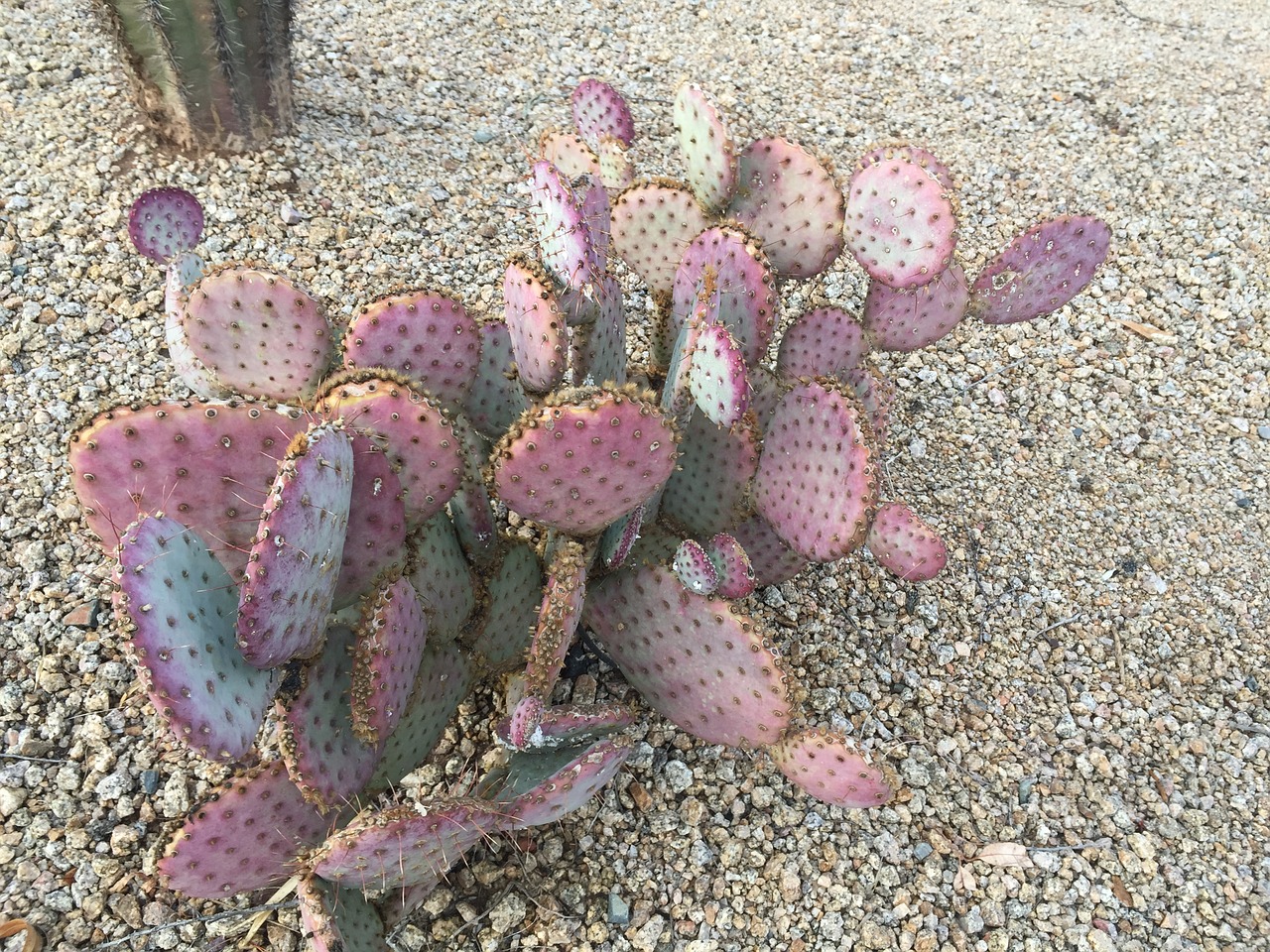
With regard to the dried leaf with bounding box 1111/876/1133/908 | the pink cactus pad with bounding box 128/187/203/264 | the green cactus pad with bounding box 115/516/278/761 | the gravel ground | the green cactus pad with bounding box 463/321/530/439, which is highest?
the pink cactus pad with bounding box 128/187/203/264

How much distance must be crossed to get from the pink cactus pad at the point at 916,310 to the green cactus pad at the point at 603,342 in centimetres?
63

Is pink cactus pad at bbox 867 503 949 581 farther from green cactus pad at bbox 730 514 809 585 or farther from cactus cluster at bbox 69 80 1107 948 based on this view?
green cactus pad at bbox 730 514 809 585

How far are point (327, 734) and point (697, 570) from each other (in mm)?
615

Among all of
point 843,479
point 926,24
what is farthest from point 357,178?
point 926,24

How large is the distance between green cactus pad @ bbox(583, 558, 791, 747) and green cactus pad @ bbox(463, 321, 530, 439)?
376 millimetres

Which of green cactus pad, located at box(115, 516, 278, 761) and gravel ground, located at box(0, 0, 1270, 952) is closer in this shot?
green cactus pad, located at box(115, 516, 278, 761)

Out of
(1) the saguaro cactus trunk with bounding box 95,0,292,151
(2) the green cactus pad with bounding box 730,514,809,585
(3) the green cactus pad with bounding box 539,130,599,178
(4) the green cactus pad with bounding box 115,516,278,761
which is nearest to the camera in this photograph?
(4) the green cactus pad with bounding box 115,516,278,761

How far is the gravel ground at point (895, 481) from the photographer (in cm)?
166

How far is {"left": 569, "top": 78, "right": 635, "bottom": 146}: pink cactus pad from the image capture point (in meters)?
2.23

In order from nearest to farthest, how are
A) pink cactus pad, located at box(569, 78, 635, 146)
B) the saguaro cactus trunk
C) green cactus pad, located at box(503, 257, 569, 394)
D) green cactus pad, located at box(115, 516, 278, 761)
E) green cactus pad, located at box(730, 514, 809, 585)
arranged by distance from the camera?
green cactus pad, located at box(115, 516, 278, 761)
green cactus pad, located at box(503, 257, 569, 394)
green cactus pad, located at box(730, 514, 809, 585)
pink cactus pad, located at box(569, 78, 635, 146)
the saguaro cactus trunk

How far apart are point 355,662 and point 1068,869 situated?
140cm

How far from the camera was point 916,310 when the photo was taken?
2.05m

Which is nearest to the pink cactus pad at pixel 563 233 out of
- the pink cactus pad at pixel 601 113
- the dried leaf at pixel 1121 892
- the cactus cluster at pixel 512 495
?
the cactus cluster at pixel 512 495

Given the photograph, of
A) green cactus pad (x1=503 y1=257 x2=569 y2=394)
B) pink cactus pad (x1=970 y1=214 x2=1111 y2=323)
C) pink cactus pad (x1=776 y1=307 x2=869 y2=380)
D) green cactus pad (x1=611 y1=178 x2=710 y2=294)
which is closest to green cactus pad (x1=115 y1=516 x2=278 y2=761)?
green cactus pad (x1=503 y1=257 x2=569 y2=394)
